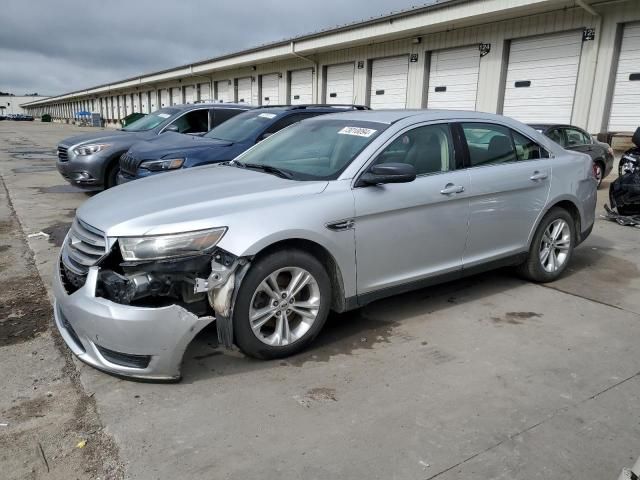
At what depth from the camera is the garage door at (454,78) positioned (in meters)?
15.4

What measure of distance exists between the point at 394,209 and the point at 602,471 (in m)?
2.04

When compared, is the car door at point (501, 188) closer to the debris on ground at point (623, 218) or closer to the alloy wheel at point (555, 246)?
the alloy wheel at point (555, 246)

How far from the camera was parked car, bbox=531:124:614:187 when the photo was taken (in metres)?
10.7

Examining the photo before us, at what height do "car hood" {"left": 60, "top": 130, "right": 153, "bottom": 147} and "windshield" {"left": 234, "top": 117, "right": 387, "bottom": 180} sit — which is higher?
"windshield" {"left": 234, "top": 117, "right": 387, "bottom": 180}

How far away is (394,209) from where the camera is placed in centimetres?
380

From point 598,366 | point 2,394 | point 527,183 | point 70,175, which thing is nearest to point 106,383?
point 2,394

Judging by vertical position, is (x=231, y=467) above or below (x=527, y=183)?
below

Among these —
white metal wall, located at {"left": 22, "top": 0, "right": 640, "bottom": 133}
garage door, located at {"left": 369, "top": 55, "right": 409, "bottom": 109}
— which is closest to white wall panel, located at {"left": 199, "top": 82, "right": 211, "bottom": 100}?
white metal wall, located at {"left": 22, "top": 0, "right": 640, "bottom": 133}

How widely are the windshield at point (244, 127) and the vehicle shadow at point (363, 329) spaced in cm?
367

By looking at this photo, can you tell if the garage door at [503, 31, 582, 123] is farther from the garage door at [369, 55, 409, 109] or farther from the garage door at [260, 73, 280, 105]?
the garage door at [260, 73, 280, 105]

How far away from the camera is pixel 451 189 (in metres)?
4.14

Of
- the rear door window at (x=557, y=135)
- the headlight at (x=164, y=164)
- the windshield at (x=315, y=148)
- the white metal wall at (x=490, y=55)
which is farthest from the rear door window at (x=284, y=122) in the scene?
the white metal wall at (x=490, y=55)

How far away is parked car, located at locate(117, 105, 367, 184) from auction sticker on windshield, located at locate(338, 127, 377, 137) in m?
2.98

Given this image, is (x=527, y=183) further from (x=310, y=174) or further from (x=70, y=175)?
(x=70, y=175)
